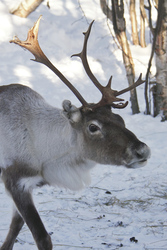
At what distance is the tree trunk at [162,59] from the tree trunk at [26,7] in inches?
164

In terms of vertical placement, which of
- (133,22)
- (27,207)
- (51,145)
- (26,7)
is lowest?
(133,22)

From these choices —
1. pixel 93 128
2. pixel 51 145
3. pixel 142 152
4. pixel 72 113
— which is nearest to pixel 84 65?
pixel 72 113

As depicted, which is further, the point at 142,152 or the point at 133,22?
the point at 133,22

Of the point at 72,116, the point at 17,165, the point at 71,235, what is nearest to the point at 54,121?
the point at 72,116

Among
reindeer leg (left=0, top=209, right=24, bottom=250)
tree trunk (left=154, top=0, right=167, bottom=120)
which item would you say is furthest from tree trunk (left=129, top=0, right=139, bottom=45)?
reindeer leg (left=0, top=209, right=24, bottom=250)

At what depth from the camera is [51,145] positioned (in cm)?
333

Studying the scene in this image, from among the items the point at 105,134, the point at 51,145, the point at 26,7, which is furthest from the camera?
the point at 26,7

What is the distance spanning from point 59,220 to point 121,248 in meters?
0.75

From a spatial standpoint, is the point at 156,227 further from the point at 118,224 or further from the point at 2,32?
the point at 2,32

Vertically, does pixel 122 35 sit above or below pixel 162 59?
above

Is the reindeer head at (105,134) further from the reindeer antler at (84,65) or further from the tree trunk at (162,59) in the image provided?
the tree trunk at (162,59)

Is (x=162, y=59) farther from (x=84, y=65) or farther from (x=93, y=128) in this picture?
(x=93, y=128)

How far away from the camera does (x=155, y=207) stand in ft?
13.4

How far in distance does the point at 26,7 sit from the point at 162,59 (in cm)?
456
